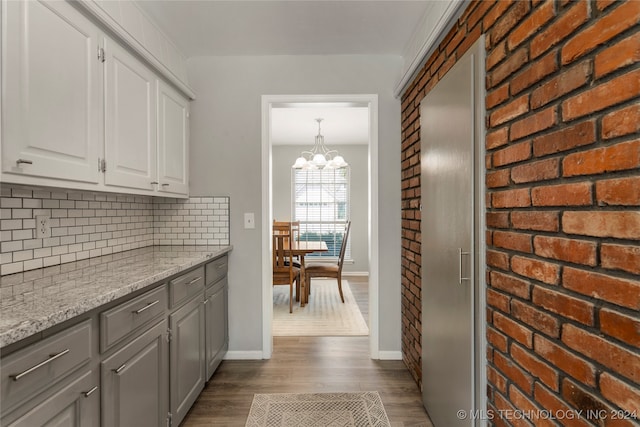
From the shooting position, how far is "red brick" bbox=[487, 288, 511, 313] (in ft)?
3.82

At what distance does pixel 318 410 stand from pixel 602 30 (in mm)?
2119

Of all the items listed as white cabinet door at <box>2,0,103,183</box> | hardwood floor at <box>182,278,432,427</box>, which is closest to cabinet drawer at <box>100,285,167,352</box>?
white cabinet door at <box>2,0,103,183</box>

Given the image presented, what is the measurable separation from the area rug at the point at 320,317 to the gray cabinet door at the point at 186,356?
1220 mm

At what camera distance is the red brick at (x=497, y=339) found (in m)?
1.19

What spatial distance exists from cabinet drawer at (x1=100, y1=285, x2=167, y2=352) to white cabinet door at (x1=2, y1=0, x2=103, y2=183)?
0.58 m

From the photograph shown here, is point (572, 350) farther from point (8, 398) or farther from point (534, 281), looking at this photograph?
point (8, 398)

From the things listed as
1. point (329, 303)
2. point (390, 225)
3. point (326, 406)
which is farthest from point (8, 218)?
point (329, 303)

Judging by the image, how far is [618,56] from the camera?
726 mm

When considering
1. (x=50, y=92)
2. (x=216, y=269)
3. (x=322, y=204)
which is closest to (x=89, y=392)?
(x=50, y=92)

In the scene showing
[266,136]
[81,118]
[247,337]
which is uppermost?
[266,136]

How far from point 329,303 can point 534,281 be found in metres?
3.44

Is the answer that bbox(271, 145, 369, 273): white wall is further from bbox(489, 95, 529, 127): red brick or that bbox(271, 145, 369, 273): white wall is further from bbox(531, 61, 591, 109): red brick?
bbox(531, 61, 591, 109): red brick

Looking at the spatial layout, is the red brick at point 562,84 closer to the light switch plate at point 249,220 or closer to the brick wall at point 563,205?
the brick wall at point 563,205

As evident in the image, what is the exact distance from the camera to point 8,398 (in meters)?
0.79
